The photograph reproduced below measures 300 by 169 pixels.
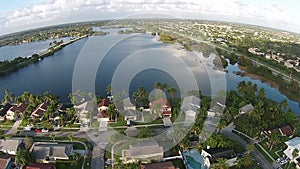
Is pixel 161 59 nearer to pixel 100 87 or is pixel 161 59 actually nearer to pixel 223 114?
pixel 100 87

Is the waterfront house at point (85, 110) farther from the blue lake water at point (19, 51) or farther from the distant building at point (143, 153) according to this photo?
the blue lake water at point (19, 51)

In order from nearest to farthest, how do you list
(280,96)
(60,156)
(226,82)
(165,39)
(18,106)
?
(60,156), (18,106), (280,96), (226,82), (165,39)

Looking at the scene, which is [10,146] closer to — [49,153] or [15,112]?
[49,153]

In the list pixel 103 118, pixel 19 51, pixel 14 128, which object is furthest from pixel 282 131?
pixel 19 51

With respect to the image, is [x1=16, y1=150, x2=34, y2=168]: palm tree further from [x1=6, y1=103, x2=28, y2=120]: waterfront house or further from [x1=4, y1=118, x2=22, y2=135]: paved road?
[x1=6, y1=103, x2=28, y2=120]: waterfront house

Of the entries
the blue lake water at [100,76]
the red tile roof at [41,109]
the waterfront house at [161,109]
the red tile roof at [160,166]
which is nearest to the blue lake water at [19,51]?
the blue lake water at [100,76]

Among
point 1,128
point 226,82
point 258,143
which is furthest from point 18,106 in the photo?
point 226,82
